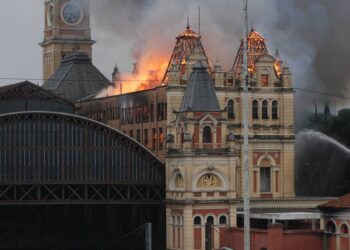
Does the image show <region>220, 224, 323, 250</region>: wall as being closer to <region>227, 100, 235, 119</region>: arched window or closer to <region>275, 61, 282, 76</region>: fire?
<region>227, 100, 235, 119</region>: arched window

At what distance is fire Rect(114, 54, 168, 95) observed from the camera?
439 ft

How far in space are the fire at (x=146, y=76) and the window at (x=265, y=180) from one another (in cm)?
1389

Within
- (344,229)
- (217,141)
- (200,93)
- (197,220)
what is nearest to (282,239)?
(344,229)

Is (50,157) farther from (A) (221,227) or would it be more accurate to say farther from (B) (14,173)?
(A) (221,227)

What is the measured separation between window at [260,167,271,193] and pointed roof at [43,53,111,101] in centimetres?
3763

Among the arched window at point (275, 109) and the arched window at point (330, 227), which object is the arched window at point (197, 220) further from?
the arched window at point (275, 109)

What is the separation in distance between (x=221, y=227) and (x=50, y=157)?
15.0 metres

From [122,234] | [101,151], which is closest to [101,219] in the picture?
[122,234]

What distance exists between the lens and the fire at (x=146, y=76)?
13388 centimetres

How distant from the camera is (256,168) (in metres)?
122

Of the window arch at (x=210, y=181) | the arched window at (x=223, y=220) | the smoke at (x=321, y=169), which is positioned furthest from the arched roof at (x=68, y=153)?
the smoke at (x=321, y=169)

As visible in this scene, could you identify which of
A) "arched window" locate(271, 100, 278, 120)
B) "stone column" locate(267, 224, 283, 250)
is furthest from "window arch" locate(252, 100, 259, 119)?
"stone column" locate(267, 224, 283, 250)

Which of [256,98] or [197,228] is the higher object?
[256,98]

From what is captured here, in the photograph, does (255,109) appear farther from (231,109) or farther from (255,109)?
(231,109)
